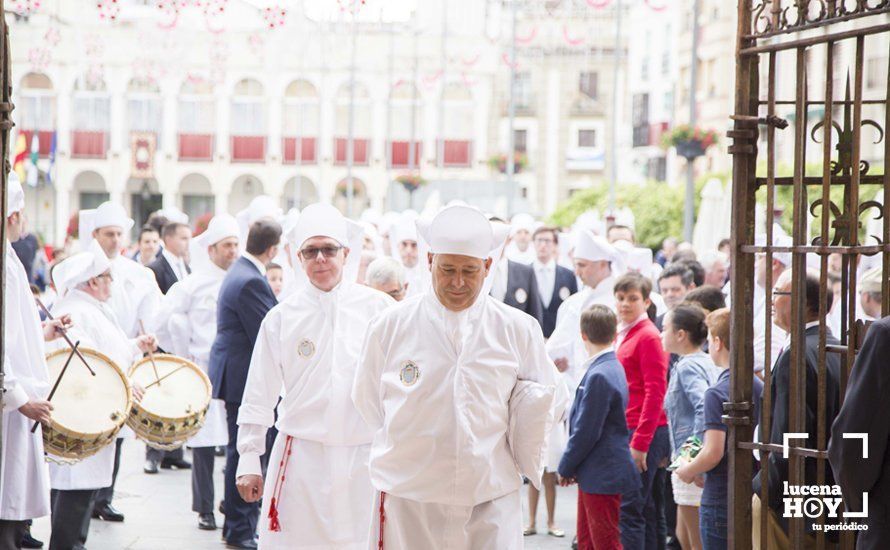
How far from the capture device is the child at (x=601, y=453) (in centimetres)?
762

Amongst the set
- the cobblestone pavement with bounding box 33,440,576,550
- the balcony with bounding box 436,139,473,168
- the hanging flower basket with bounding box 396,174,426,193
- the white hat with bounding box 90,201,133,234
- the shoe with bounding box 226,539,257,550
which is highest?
the balcony with bounding box 436,139,473,168

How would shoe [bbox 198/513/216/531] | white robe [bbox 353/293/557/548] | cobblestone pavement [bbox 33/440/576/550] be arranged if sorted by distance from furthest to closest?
shoe [bbox 198/513/216/531], cobblestone pavement [bbox 33/440/576/550], white robe [bbox 353/293/557/548]

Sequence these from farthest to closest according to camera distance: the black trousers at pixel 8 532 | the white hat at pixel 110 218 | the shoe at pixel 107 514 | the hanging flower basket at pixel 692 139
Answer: the hanging flower basket at pixel 692 139 → the white hat at pixel 110 218 → the shoe at pixel 107 514 → the black trousers at pixel 8 532

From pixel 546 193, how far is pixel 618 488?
200 ft

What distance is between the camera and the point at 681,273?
1043cm

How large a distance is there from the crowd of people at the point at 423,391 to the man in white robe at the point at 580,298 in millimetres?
18

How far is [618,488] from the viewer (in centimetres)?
760

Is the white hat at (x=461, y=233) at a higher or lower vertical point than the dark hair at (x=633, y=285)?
higher

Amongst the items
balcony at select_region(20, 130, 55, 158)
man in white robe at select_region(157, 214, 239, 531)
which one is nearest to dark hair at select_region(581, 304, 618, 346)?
man in white robe at select_region(157, 214, 239, 531)

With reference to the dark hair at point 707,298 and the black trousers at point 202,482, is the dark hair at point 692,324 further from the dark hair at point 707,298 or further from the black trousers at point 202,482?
the black trousers at point 202,482

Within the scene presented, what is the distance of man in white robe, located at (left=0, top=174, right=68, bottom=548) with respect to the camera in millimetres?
6840

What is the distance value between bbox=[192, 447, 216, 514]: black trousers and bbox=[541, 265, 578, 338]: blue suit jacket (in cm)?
550

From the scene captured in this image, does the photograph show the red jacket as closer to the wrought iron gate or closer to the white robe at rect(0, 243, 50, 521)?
the wrought iron gate

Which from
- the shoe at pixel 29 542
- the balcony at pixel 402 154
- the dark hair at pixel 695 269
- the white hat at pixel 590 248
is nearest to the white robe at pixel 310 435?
the shoe at pixel 29 542
